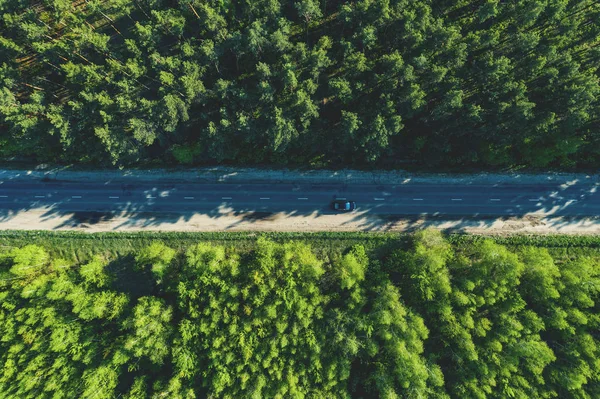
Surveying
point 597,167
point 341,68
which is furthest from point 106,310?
point 597,167

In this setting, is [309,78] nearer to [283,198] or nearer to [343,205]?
[283,198]

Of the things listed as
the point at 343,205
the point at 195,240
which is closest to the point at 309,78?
the point at 343,205

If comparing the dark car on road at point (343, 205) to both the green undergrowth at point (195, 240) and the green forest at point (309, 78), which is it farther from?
the green forest at point (309, 78)

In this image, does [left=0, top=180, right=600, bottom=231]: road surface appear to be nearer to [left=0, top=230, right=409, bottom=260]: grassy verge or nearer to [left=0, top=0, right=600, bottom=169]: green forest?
[left=0, top=230, right=409, bottom=260]: grassy verge

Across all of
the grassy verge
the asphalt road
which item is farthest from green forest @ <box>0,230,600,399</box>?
the asphalt road

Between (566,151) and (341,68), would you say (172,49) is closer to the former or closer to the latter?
(341,68)
